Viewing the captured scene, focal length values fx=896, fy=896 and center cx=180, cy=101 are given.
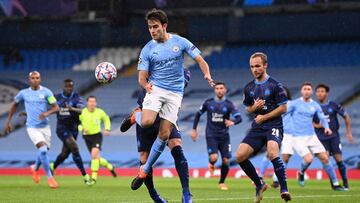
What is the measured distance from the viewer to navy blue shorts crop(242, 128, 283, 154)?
13164 millimetres

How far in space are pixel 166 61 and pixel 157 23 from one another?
20.9 inches

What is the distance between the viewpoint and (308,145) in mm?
20766

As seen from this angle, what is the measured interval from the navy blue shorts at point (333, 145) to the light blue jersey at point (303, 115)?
84 centimetres

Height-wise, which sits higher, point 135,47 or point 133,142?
point 135,47

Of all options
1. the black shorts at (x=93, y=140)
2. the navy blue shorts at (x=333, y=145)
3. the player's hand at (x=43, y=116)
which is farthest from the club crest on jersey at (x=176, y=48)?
the black shorts at (x=93, y=140)

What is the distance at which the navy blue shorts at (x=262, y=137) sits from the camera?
1316 centimetres

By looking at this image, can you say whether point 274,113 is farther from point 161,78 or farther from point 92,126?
point 92,126

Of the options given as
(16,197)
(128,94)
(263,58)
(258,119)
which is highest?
(128,94)

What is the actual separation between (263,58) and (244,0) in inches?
873

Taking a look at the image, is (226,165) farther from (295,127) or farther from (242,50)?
(242,50)

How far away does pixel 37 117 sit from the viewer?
67.9 ft

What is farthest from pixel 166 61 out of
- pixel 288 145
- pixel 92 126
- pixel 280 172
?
pixel 92 126

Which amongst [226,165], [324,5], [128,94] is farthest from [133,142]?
[226,165]

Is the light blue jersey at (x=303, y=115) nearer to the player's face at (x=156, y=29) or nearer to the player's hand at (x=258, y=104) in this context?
Answer: the player's hand at (x=258, y=104)
